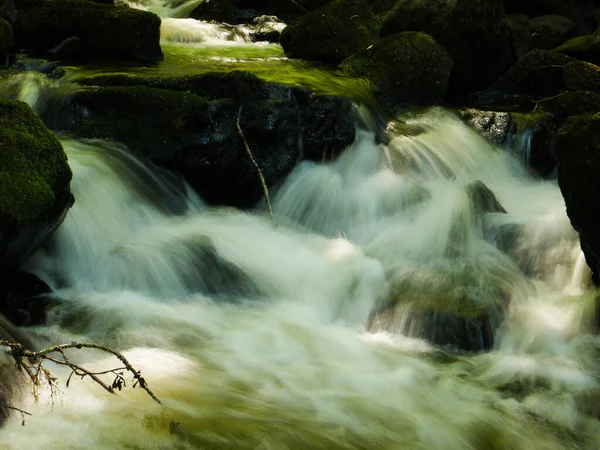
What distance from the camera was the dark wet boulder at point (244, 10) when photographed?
14.6 meters

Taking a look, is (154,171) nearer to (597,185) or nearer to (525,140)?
(597,185)

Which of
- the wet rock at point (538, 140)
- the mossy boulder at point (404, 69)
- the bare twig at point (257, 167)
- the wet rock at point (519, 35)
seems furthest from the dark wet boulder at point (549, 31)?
the bare twig at point (257, 167)

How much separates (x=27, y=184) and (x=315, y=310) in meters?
2.50

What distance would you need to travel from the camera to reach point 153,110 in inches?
280

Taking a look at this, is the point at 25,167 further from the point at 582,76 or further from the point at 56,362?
the point at 582,76

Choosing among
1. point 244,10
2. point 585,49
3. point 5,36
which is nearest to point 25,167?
point 5,36

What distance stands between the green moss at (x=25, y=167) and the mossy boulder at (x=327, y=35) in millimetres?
6974

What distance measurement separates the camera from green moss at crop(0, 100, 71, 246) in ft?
15.8

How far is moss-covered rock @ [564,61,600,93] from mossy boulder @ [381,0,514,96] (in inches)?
53.6

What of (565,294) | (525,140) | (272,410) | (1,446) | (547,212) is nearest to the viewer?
(1,446)

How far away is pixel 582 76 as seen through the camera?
35.4 ft

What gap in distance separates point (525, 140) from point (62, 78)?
6.37 meters

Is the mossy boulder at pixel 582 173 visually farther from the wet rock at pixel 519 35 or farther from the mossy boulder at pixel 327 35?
the wet rock at pixel 519 35

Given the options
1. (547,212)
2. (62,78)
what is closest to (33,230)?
(62,78)
